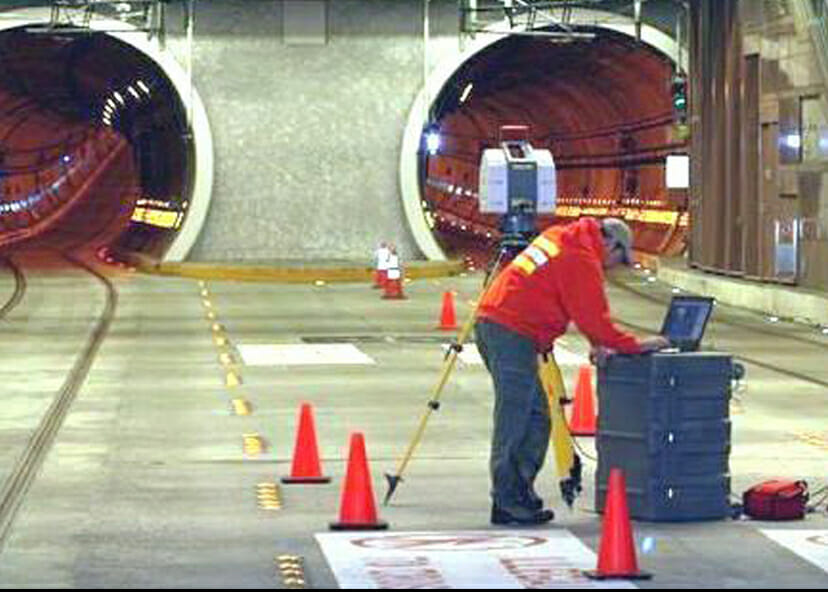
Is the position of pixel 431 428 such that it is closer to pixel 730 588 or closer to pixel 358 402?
pixel 358 402

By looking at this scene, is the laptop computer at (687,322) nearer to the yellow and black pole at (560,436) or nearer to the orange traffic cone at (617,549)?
the yellow and black pole at (560,436)

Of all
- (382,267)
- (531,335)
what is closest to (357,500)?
(531,335)

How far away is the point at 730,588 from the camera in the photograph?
11.3m

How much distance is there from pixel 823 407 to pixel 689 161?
2779 cm

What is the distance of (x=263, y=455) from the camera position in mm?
17500

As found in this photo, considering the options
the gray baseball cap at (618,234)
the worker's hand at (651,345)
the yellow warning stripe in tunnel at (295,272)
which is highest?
the gray baseball cap at (618,234)

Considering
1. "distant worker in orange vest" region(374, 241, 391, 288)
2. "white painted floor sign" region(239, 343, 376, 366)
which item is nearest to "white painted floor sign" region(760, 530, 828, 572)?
"white painted floor sign" region(239, 343, 376, 366)

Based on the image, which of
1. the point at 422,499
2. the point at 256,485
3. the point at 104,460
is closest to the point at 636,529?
the point at 422,499

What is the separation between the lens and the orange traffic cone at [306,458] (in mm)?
15734

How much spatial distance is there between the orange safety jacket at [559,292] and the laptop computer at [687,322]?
53 cm

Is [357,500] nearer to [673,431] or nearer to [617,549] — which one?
[673,431]

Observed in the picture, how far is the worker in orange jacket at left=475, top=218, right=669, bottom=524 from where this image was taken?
522 inches

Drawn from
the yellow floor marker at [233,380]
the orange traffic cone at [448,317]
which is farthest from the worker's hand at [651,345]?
the orange traffic cone at [448,317]

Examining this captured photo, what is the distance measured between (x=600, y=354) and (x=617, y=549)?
2141 millimetres
